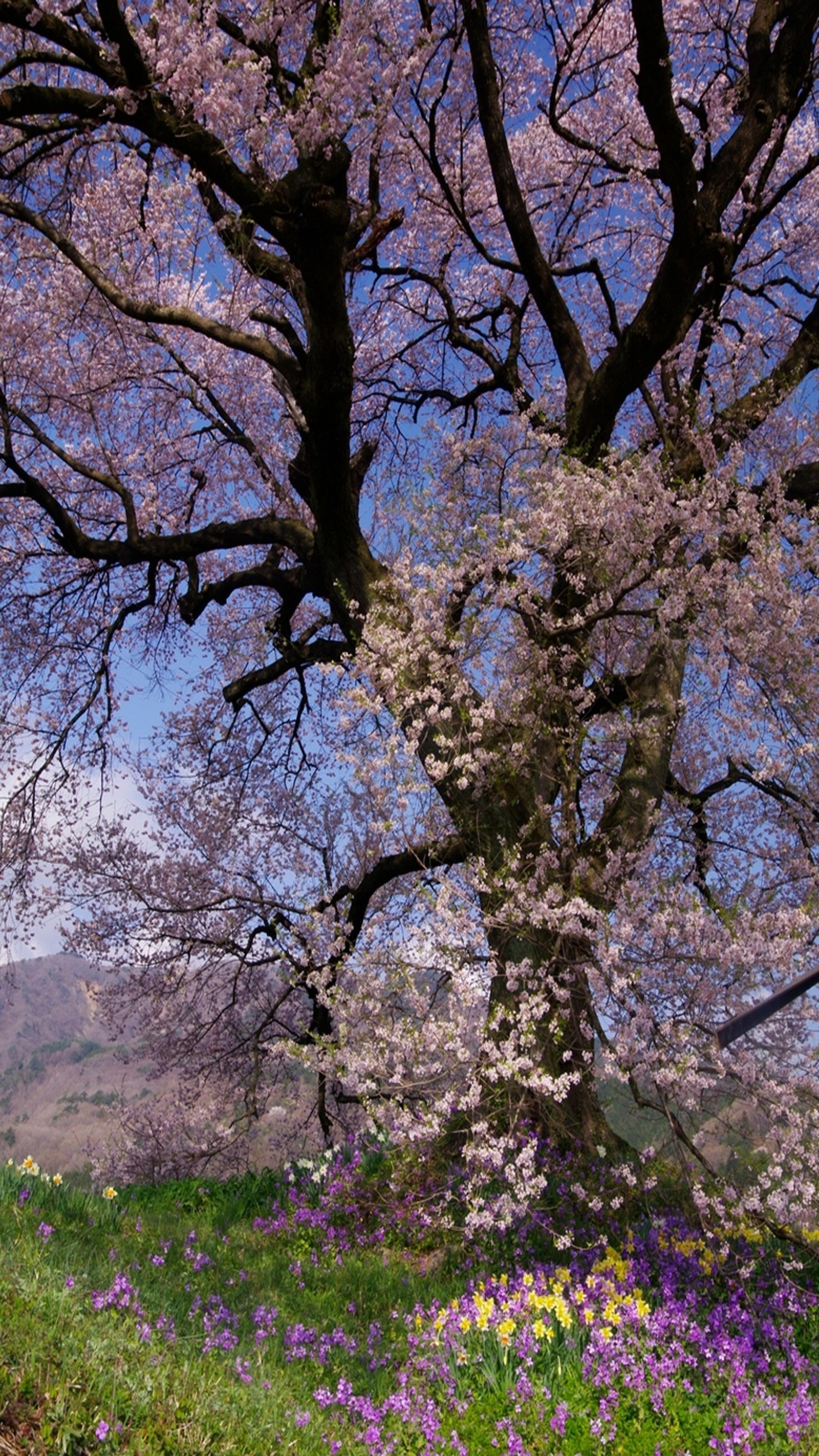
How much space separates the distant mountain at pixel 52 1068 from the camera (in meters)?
66.9

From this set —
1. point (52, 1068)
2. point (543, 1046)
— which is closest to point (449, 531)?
point (543, 1046)

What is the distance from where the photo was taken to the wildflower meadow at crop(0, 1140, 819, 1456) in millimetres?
3939

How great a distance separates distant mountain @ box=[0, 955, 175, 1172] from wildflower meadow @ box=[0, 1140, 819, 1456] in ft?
116

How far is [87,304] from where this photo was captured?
11500 millimetres

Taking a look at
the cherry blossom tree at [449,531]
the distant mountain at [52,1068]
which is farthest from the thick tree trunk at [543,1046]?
the distant mountain at [52,1068]

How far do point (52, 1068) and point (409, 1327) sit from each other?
97.8 metres

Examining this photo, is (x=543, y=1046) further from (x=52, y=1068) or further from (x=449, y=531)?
(x=52, y=1068)

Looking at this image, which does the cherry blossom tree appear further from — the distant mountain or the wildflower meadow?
the distant mountain

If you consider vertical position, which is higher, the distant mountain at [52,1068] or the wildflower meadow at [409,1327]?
the distant mountain at [52,1068]

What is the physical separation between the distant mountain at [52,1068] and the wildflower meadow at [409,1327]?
1389 inches

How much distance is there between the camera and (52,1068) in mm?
92875

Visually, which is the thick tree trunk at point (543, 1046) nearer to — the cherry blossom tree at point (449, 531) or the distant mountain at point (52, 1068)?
the cherry blossom tree at point (449, 531)

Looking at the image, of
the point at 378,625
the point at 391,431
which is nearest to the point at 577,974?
the point at 378,625

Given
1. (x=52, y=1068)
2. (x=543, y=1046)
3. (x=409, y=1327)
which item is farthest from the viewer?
(x=52, y=1068)
